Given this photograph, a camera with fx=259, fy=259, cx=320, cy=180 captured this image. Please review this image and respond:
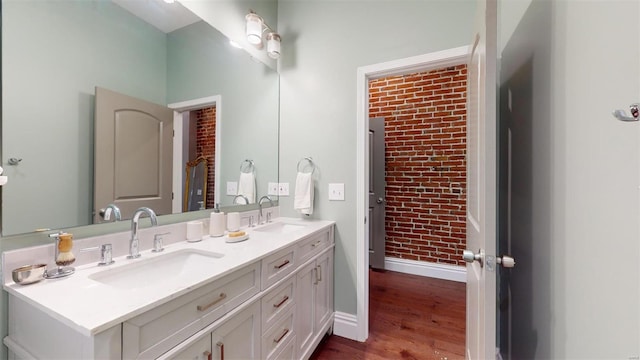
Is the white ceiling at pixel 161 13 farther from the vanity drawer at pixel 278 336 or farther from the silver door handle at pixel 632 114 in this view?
the silver door handle at pixel 632 114

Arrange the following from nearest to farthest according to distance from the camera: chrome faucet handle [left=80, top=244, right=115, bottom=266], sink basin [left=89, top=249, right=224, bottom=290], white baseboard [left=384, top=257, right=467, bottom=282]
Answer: sink basin [left=89, top=249, right=224, bottom=290] → chrome faucet handle [left=80, top=244, right=115, bottom=266] → white baseboard [left=384, top=257, right=467, bottom=282]

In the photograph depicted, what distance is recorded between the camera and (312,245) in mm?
1718

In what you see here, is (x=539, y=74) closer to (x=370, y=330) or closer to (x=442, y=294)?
(x=370, y=330)

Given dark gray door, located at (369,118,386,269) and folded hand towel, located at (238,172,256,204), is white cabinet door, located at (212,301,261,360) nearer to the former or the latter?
folded hand towel, located at (238,172,256,204)

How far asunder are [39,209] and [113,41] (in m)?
0.78

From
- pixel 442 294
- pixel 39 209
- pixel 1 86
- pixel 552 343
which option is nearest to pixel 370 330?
pixel 442 294

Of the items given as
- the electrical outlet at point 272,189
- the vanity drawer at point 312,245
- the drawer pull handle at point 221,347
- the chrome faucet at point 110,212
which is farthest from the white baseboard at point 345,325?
the chrome faucet at point 110,212

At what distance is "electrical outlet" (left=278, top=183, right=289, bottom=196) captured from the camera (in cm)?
225

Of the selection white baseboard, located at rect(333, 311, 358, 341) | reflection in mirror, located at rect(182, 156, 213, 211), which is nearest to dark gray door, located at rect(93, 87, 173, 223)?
reflection in mirror, located at rect(182, 156, 213, 211)

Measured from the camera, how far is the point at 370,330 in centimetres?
205

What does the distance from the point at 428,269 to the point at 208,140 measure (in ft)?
9.08

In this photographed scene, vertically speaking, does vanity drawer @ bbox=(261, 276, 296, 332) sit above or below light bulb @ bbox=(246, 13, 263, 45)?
below

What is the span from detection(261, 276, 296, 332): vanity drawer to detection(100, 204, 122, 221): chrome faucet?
757 millimetres

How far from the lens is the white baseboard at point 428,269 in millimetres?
2928
